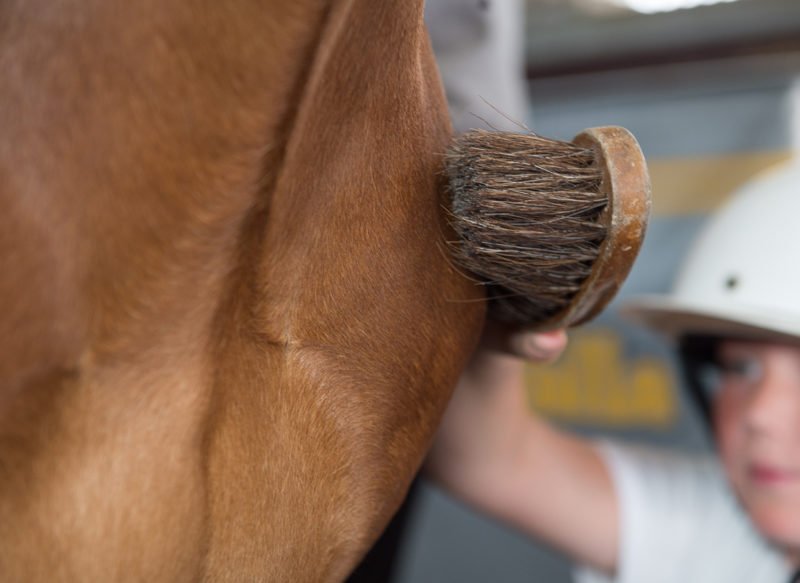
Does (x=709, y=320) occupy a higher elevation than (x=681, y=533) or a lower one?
higher

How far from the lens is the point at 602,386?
4.32 feet

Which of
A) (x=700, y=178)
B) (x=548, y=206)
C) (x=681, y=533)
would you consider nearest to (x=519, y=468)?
(x=681, y=533)

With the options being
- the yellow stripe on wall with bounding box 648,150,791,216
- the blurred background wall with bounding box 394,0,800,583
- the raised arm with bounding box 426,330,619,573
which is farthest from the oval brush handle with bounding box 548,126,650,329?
the yellow stripe on wall with bounding box 648,150,791,216

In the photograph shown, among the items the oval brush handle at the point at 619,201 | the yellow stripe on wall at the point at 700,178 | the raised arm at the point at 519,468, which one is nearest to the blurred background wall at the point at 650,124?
the yellow stripe on wall at the point at 700,178

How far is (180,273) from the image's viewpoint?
259 mm

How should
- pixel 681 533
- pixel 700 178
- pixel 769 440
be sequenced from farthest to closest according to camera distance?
pixel 700 178
pixel 681 533
pixel 769 440

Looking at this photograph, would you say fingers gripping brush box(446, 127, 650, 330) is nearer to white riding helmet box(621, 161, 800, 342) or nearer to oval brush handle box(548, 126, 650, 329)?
oval brush handle box(548, 126, 650, 329)

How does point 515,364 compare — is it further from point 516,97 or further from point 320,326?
Answer: point 320,326

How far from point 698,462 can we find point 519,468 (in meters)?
0.32

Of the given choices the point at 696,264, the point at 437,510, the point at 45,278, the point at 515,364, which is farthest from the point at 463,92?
the point at 437,510

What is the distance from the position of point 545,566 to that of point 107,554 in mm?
1264

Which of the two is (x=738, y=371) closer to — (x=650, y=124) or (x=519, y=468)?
(x=519, y=468)

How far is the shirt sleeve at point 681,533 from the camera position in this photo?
849 millimetres

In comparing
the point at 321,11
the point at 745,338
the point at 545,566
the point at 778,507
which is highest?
the point at 321,11
